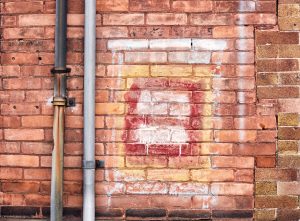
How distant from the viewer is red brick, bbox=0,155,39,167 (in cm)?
245

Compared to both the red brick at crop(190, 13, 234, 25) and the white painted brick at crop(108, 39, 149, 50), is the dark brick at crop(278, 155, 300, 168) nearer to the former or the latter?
the red brick at crop(190, 13, 234, 25)

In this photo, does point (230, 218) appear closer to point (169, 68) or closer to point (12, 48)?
point (169, 68)

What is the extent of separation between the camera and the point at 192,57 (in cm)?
243

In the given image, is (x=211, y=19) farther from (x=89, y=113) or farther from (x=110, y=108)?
(x=89, y=113)

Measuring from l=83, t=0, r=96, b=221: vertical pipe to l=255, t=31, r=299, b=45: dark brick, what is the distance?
0.97 meters

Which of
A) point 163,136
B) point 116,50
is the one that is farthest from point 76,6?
point 163,136

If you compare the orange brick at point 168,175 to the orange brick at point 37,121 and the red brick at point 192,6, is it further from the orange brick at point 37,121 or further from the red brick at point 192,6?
the red brick at point 192,6

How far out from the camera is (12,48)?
8.12 feet

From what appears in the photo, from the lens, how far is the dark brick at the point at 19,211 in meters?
2.44

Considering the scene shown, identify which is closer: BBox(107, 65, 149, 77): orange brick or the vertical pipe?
the vertical pipe

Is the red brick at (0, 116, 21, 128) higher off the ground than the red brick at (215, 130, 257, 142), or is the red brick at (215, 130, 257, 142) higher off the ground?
the red brick at (0, 116, 21, 128)

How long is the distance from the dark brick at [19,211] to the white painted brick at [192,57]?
3.98 feet

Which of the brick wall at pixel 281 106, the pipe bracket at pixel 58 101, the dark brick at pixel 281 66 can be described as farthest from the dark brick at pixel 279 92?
the pipe bracket at pixel 58 101

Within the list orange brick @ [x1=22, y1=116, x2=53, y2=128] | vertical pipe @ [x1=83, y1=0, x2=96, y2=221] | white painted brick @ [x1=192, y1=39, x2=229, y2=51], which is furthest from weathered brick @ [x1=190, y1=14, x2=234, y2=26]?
orange brick @ [x1=22, y1=116, x2=53, y2=128]
